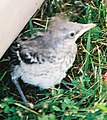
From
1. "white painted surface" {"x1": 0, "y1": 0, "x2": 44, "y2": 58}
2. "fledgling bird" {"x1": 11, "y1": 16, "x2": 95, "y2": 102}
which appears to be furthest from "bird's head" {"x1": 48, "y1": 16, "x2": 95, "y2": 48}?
"white painted surface" {"x1": 0, "y1": 0, "x2": 44, "y2": 58}

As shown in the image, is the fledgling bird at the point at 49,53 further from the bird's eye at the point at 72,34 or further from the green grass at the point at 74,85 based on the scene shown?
the green grass at the point at 74,85

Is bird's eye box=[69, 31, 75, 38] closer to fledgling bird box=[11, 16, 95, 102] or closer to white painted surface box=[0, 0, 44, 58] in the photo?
fledgling bird box=[11, 16, 95, 102]

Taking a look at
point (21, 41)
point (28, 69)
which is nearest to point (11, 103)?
point (28, 69)

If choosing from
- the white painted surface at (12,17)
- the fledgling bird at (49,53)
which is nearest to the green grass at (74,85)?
the fledgling bird at (49,53)

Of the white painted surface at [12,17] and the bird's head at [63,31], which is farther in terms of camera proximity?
the bird's head at [63,31]

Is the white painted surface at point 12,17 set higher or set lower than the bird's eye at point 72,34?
higher

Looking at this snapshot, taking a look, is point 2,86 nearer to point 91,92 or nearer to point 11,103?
point 11,103

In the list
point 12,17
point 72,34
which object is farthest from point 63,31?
point 12,17
